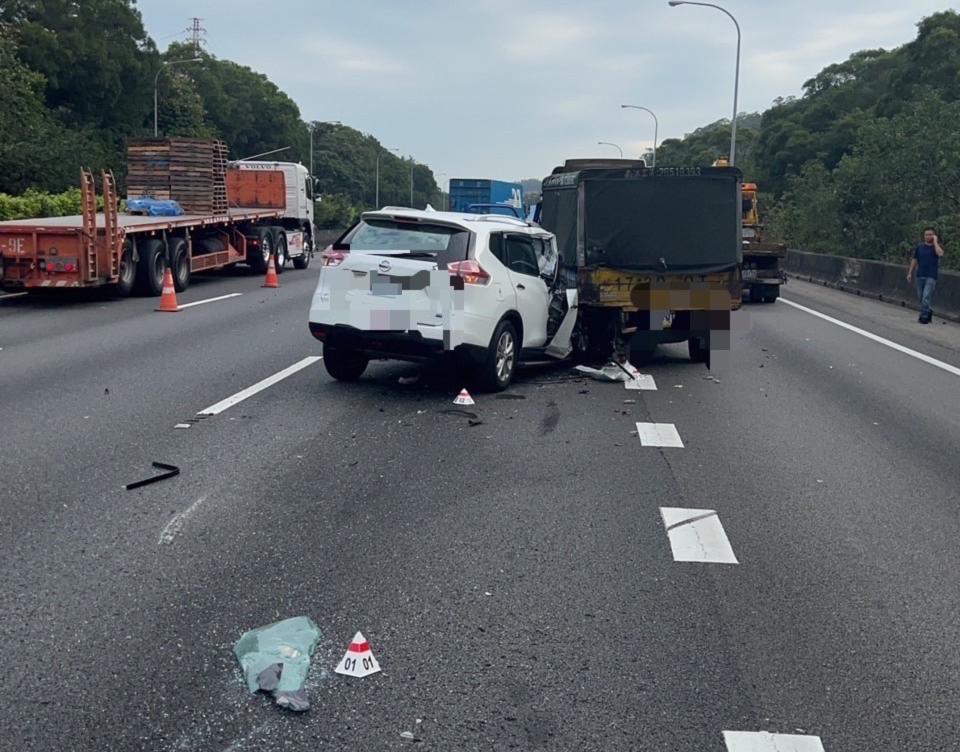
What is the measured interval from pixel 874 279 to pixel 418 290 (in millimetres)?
18888

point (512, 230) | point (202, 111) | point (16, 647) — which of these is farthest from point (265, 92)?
point (16, 647)

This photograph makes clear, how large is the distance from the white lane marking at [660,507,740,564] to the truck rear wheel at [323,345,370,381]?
521 cm

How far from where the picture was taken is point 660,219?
13.9 m

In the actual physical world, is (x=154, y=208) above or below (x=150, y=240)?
above

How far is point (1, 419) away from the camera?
9719mm

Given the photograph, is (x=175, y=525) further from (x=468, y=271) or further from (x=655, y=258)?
(x=655, y=258)

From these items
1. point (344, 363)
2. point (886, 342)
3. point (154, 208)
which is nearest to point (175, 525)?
point (344, 363)

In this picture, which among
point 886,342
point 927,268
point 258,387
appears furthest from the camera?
point 927,268

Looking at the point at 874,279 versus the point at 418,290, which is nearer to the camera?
the point at 418,290

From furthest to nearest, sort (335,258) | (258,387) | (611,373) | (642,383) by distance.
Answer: (611,373) < (642,383) < (258,387) < (335,258)

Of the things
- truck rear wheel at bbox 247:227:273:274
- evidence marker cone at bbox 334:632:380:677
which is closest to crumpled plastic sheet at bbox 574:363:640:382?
evidence marker cone at bbox 334:632:380:677

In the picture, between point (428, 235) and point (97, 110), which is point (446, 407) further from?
point (97, 110)

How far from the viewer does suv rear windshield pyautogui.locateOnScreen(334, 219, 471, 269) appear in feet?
35.7

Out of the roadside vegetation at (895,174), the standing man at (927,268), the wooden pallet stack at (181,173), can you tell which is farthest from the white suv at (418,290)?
the roadside vegetation at (895,174)
